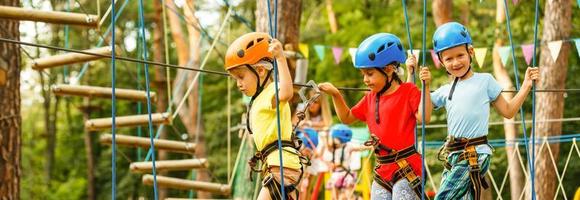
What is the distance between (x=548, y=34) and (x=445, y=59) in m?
6.59

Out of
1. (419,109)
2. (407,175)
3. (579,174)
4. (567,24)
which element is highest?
(567,24)

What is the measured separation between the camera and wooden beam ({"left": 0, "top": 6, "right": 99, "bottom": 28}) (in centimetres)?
612

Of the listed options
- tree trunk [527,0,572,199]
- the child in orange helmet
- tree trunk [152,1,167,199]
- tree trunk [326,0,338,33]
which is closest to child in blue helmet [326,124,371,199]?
tree trunk [527,0,572,199]

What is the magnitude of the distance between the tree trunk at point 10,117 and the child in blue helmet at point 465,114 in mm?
3304

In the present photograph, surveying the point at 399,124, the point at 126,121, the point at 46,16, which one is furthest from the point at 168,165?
the point at 399,124

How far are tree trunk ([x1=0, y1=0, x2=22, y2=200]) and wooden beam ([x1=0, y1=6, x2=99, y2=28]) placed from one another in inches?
22.8

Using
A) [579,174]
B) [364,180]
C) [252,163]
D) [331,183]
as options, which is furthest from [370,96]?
[579,174]

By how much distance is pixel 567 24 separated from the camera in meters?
10.8

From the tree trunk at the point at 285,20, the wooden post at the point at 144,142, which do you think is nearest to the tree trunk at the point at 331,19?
the tree trunk at the point at 285,20

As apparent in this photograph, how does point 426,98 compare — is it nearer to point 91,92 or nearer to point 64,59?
point 64,59

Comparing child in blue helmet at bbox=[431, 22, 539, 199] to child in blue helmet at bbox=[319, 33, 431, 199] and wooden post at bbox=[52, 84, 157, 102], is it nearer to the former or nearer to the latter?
child in blue helmet at bbox=[319, 33, 431, 199]

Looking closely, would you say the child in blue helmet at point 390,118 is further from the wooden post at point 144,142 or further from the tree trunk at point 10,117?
the wooden post at point 144,142

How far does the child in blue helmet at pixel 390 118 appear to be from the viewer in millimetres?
4551

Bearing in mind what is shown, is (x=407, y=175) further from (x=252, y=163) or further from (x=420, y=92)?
(x=252, y=163)
